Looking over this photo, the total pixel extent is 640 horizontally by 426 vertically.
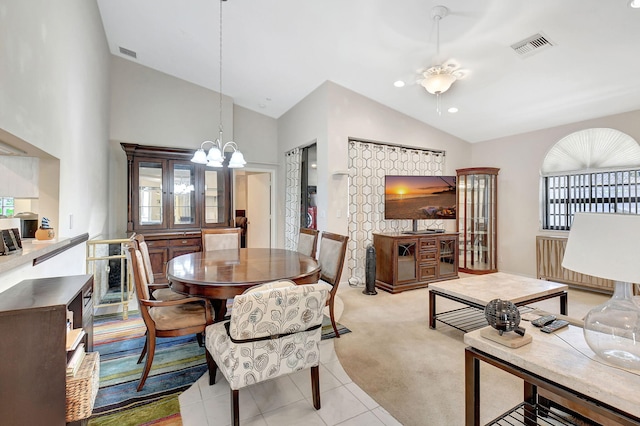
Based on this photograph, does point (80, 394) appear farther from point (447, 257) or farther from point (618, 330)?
point (447, 257)

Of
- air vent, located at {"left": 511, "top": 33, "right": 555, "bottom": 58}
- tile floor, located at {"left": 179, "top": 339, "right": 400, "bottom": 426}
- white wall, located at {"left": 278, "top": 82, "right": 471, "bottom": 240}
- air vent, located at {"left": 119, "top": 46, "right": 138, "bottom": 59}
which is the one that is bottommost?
tile floor, located at {"left": 179, "top": 339, "right": 400, "bottom": 426}

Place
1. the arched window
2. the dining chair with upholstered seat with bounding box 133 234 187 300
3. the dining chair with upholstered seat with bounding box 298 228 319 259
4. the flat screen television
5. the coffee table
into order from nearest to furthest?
the dining chair with upholstered seat with bounding box 133 234 187 300, the coffee table, the dining chair with upholstered seat with bounding box 298 228 319 259, the arched window, the flat screen television

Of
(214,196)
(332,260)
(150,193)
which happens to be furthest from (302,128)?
(332,260)

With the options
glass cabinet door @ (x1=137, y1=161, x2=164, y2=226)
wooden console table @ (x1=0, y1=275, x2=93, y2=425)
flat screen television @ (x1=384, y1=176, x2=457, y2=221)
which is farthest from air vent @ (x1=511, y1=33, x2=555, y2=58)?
glass cabinet door @ (x1=137, y1=161, x2=164, y2=226)

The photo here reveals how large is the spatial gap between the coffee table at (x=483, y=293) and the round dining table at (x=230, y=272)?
1390 mm

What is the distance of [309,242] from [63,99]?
2.66 metres

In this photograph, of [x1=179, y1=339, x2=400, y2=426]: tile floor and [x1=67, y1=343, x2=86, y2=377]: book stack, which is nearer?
[x1=67, y1=343, x2=86, y2=377]: book stack

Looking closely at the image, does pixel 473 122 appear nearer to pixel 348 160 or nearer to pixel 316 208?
pixel 348 160

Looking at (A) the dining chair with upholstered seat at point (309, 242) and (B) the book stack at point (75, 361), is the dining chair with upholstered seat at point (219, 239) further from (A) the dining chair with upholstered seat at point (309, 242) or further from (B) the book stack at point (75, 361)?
(B) the book stack at point (75, 361)

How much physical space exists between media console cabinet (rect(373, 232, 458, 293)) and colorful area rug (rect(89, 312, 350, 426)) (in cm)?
160

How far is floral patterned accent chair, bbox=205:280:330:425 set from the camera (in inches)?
58.9

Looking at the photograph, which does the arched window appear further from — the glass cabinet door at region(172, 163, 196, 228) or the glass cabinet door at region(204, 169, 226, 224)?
the glass cabinet door at region(172, 163, 196, 228)

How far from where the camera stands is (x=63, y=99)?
2.53 meters

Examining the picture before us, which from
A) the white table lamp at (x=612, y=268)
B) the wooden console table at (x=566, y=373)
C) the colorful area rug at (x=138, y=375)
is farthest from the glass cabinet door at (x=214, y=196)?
the white table lamp at (x=612, y=268)
